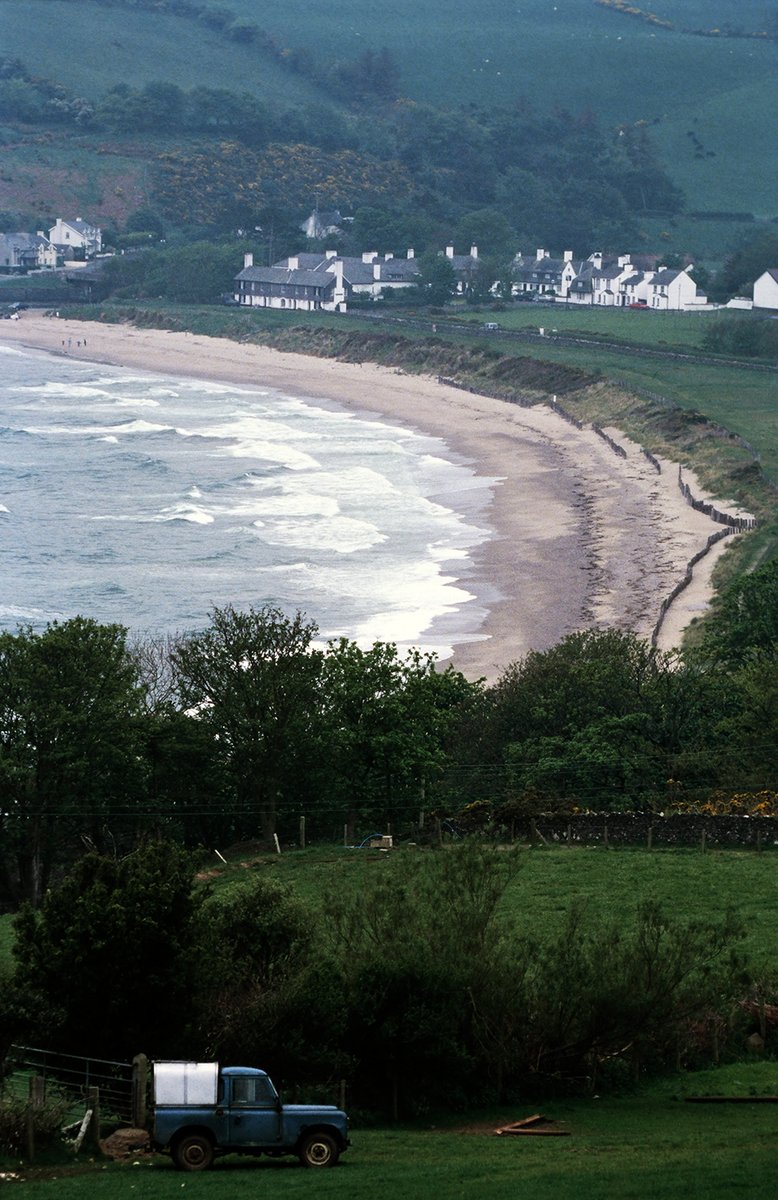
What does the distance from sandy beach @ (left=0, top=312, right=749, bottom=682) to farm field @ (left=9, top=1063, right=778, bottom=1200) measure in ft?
97.8

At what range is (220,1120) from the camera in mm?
17078

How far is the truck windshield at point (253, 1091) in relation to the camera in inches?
674

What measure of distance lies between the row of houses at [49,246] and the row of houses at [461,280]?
27.2 meters

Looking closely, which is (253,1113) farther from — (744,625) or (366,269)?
(366,269)

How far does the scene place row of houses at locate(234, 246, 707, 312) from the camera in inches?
6260

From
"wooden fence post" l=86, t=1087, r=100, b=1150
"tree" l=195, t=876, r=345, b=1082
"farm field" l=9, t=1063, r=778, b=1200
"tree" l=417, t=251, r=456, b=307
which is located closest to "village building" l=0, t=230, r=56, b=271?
"tree" l=417, t=251, r=456, b=307

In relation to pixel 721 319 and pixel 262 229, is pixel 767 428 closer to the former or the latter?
pixel 721 319

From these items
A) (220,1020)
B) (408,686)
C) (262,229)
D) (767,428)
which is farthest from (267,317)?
(220,1020)

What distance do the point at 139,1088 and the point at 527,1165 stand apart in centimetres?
397

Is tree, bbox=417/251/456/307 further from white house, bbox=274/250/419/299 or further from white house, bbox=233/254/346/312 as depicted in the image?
white house, bbox=233/254/346/312

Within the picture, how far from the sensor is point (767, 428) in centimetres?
9144

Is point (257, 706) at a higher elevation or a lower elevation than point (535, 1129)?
higher

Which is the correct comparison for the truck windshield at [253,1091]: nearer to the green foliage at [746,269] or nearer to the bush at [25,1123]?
the bush at [25,1123]

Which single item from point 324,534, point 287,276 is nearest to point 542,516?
point 324,534
